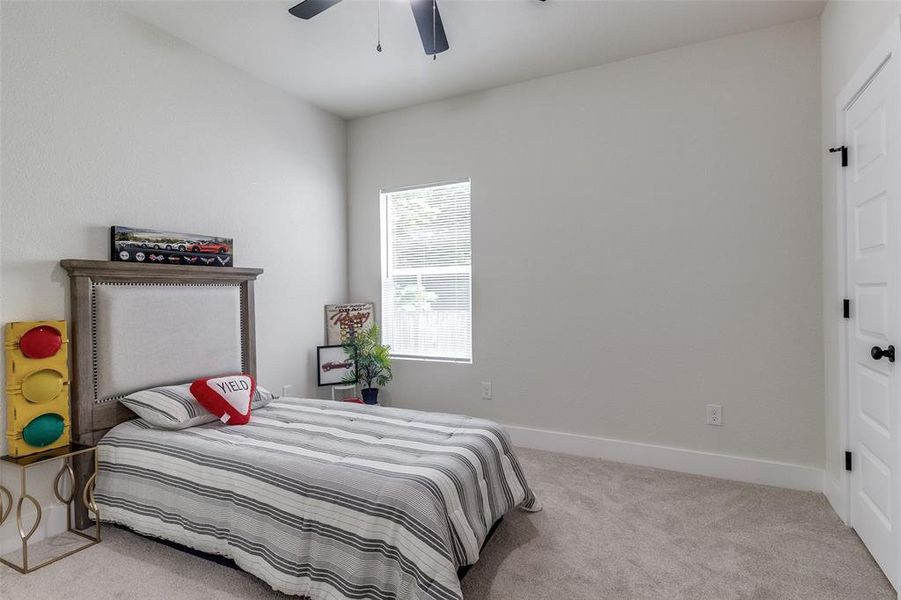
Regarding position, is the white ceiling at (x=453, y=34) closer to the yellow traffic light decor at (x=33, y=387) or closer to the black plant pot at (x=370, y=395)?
the yellow traffic light decor at (x=33, y=387)

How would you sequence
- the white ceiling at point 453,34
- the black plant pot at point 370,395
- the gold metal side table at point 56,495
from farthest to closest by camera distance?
the black plant pot at point 370,395
the white ceiling at point 453,34
the gold metal side table at point 56,495

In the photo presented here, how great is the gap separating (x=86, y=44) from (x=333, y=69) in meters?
1.44

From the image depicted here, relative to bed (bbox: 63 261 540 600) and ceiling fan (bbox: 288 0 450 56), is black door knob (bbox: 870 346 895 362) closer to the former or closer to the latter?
bed (bbox: 63 261 540 600)

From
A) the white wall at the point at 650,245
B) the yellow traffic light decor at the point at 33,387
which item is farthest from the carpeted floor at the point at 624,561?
the white wall at the point at 650,245

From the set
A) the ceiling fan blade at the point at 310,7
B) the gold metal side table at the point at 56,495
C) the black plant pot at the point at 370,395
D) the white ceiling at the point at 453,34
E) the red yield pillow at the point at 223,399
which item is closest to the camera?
the gold metal side table at the point at 56,495

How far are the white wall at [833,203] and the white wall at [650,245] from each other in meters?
0.08

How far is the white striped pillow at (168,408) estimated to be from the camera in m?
2.39

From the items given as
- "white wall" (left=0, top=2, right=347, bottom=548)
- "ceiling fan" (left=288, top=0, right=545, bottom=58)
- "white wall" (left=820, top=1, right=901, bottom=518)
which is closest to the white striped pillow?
"white wall" (left=0, top=2, right=347, bottom=548)

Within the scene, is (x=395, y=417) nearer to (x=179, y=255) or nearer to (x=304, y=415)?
(x=304, y=415)

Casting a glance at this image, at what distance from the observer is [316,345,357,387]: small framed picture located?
3.94 meters

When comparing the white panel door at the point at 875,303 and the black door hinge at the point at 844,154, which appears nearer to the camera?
the white panel door at the point at 875,303

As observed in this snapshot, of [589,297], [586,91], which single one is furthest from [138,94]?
[589,297]

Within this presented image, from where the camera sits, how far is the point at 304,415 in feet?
8.71

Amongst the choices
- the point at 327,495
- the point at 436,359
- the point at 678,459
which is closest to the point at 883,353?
the point at 678,459
